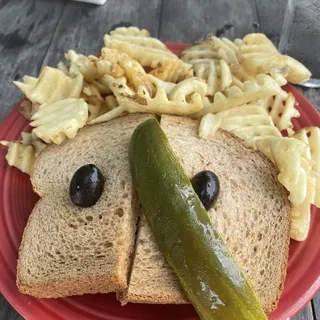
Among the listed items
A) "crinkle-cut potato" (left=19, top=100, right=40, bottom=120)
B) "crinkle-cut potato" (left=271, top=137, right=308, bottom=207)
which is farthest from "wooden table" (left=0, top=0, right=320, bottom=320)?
"crinkle-cut potato" (left=271, top=137, right=308, bottom=207)

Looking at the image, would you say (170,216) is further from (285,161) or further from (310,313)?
(310,313)

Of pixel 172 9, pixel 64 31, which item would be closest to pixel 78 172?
pixel 64 31

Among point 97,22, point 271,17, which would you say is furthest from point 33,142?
point 271,17

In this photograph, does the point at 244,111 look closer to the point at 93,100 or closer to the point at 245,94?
the point at 245,94

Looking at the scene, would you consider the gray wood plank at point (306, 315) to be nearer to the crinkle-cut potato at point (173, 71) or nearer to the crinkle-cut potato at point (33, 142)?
the crinkle-cut potato at point (173, 71)

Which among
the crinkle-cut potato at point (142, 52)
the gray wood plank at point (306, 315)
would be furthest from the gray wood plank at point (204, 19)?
the gray wood plank at point (306, 315)

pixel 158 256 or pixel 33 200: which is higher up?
pixel 158 256

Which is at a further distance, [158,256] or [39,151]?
[39,151]
